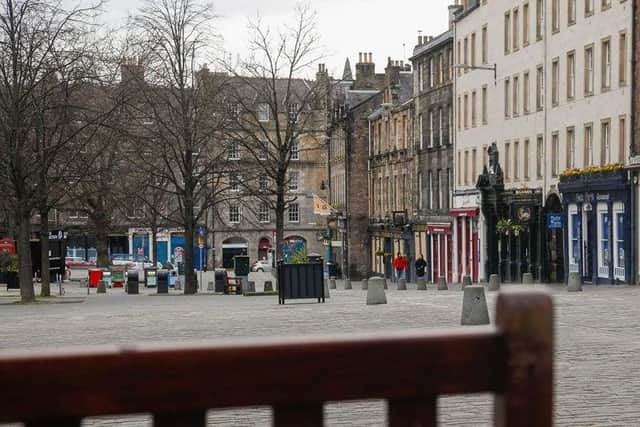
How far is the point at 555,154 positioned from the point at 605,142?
571 centimetres

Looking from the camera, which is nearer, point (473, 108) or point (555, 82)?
point (555, 82)

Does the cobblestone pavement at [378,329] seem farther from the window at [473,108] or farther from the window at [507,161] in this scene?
the window at [473,108]

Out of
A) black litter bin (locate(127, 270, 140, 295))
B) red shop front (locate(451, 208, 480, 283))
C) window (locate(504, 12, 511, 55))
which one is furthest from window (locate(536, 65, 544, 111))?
black litter bin (locate(127, 270, 140, 295))

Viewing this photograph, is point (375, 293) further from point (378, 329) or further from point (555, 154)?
→ point (555, 154)

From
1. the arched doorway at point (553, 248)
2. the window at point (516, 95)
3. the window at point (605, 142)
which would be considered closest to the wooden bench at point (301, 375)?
the window at point (605, 142)

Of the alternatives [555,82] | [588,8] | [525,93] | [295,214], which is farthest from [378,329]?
[295,214]

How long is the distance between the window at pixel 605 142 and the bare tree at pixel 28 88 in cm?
1805

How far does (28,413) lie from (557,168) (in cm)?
5035

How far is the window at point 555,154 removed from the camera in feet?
171

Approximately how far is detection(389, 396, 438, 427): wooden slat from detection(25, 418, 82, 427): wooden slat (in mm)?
680

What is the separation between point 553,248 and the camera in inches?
2073

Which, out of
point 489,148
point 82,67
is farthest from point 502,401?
point 489,148

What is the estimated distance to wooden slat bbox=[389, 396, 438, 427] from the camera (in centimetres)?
301

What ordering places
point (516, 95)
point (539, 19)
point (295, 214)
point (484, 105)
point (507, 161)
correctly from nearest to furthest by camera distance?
point (539, 19), point (516, 95), point (507, 161), point (484, 105), point (295, 214)
